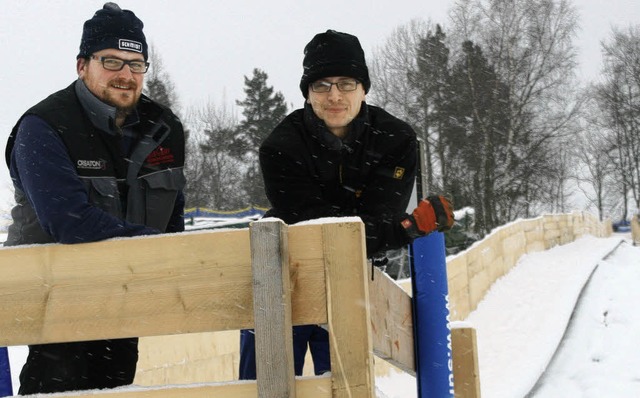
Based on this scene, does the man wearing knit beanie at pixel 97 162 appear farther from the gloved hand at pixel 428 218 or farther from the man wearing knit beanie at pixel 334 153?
the gloved hand at pixel 428 218

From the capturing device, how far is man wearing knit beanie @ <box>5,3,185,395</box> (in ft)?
7.37

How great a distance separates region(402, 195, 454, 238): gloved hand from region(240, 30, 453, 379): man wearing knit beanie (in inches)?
7.7

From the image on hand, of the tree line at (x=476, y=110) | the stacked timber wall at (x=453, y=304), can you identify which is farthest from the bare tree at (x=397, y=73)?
the stacked timber wall at (x=453, y=304)

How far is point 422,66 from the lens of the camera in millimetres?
32562

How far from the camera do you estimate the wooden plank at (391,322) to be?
7.45ft

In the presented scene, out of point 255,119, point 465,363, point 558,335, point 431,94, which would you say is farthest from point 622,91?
point 465,363

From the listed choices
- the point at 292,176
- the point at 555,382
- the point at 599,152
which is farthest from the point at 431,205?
the point at 599,152

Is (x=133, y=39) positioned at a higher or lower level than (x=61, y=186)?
higher

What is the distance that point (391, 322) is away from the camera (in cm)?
269

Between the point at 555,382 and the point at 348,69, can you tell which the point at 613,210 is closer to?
the point at 555,382

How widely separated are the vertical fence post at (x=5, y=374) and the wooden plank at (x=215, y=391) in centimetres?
124

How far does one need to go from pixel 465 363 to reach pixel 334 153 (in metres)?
1.40

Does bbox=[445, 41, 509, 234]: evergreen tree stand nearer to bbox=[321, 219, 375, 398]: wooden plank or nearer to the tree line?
the tree line

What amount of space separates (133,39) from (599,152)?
163ft
